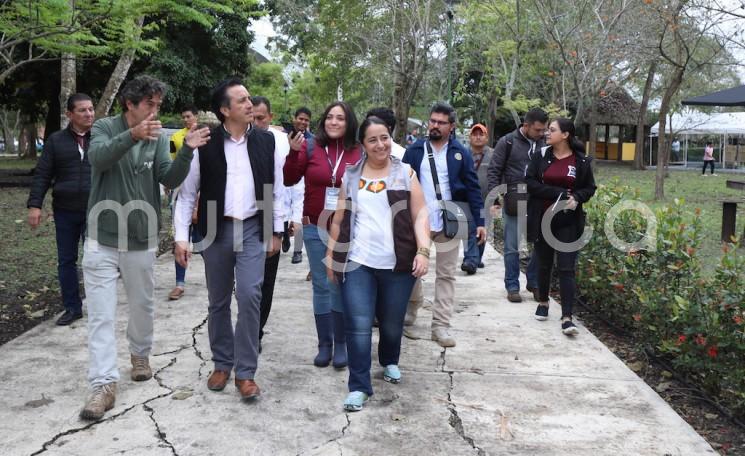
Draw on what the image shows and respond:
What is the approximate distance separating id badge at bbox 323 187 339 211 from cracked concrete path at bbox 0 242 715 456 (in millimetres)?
1101

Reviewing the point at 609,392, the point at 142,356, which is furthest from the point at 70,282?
the point at 609,392

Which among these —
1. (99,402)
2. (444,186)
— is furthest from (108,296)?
(444,186)

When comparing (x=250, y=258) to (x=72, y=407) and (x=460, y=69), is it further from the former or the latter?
(x=460, y=69)

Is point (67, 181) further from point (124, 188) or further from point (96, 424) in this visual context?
point (96, 424)

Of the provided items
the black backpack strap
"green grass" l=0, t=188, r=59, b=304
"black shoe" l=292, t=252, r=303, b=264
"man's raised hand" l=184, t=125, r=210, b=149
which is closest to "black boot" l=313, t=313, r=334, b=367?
the black backpack strap

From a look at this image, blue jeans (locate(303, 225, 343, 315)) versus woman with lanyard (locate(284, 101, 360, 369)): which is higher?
woman with lanyard (locate(284, 101, 360, 369))

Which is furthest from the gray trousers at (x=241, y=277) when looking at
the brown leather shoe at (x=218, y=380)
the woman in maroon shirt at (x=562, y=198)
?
the woman in maroon shirt at (x=562, y=198)

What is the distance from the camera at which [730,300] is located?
4285 millimetres

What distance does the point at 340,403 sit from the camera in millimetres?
4367

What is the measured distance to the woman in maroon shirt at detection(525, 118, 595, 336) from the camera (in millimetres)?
6094

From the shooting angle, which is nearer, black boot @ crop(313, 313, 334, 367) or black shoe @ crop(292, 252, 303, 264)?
black boot @ crop(313, 313, 334, 367)

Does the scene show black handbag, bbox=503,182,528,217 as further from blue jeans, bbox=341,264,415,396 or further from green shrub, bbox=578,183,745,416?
blue jeans, bbox=341,264,415,396

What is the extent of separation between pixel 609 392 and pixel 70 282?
421 centimetres

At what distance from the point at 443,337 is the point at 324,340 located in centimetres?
103
